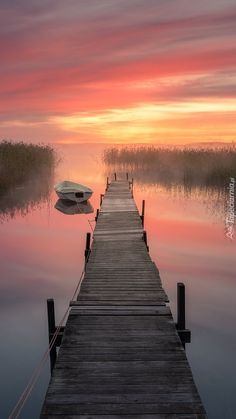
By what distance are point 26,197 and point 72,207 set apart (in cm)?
350

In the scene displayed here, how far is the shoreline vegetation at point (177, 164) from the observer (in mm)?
33156

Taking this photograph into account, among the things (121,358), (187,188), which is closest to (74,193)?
(187,188)

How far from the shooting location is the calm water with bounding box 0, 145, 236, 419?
8.03 metres

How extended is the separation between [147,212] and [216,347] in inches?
622

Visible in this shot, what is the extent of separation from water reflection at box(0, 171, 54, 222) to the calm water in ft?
0.55

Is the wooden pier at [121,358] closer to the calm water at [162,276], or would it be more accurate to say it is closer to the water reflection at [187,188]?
the calm water at [162,276]

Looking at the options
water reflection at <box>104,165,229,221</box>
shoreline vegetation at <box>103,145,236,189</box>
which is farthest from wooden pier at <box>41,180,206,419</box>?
shoreline vegetation at <box>103,145,236,189</box>

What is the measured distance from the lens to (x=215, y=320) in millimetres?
10203

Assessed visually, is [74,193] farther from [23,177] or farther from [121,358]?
[121,358]

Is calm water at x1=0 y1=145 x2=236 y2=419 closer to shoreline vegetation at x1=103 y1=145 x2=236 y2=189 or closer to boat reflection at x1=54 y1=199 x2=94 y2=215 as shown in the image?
boat reflection at x1=54 y1=199 x2=94 y2=215

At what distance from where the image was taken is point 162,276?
14008 millimetres

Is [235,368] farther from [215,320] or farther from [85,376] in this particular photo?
[85,376]

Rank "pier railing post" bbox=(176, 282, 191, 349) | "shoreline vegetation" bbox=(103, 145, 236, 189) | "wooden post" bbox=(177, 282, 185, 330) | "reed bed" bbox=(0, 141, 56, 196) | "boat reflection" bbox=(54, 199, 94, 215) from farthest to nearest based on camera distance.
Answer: "shoreline vegetation" bbox=(103, 145, 236, 189) → "reed bed" bbox=(0, 141, 56, 196) → "boat reflection" bbox=(54, 199, 94, 215) → "wooden post" bbox=(177, 282, 185, 330) → "pier railing post" bbox=(176, 282, 191, 349)

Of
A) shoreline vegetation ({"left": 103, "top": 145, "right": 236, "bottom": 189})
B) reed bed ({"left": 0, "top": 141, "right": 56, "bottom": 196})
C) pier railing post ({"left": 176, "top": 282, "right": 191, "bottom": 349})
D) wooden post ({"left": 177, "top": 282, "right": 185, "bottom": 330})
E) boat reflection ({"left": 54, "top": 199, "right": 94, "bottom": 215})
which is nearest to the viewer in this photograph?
pier railing post ({"left": 176, "top": 282, "right": 191, "bottom": 349})
